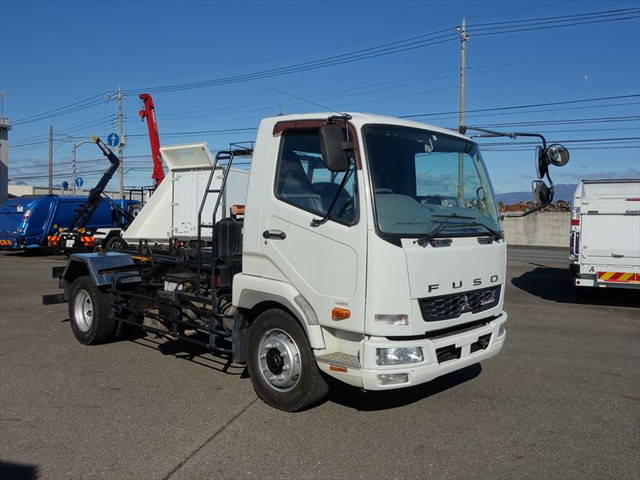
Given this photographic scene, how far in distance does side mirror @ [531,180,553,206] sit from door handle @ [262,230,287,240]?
252 cm

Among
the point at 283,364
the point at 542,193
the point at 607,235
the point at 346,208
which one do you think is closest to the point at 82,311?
the point at 283,364

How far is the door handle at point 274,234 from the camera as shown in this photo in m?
4.92

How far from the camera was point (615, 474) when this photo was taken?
3.99 m

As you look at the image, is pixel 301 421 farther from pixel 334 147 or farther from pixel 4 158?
pixel 4 158

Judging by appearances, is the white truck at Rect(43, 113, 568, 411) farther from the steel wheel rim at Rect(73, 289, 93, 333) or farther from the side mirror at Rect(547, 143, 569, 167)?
the steel wheel rim at Rect(73, 289, 93, 333)

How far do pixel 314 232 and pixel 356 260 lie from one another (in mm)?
511

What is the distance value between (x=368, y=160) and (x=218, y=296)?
226 centimetres

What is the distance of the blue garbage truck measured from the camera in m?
21.4

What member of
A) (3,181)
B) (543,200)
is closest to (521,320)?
(543,200)

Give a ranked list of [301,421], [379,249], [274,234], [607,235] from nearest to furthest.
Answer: [379,249] < [301,421] < [274,234] < [607,235]

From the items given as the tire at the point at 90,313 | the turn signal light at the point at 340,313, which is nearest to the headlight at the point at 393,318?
the turn signal light at the point at 340,313

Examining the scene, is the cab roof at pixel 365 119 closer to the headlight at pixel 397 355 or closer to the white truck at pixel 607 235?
the headlight at pixel 397 355

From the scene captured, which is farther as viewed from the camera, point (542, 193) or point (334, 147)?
point (542, 193)

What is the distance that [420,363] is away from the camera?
172 inches
